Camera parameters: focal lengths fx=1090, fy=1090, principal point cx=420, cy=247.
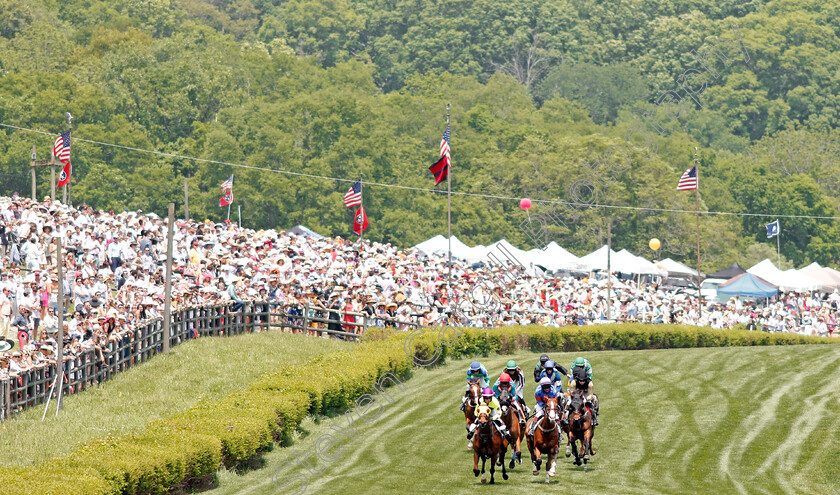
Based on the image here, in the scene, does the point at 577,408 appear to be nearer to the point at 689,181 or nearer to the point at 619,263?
the point at 689,181

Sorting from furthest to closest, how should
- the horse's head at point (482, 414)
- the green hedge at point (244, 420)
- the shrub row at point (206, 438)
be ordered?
the horse's head at point (482, 414), the green hedge at point (244, 420), the shrub row at point (206, 438)

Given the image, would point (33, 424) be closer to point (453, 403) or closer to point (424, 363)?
point (453, 403)

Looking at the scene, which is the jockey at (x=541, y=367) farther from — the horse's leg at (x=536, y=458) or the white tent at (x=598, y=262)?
the white tent at (x=598, y=262)

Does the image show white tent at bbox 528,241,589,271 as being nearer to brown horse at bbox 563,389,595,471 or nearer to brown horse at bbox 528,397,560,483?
brown horse at bbox 563,389,595,471

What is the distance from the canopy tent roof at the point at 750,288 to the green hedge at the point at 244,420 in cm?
1880

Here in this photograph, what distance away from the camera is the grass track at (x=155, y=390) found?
20016mm

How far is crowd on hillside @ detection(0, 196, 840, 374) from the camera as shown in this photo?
84.0ft

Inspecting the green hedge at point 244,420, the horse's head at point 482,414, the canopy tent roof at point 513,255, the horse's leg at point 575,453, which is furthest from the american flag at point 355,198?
the horse's head at point 482,414

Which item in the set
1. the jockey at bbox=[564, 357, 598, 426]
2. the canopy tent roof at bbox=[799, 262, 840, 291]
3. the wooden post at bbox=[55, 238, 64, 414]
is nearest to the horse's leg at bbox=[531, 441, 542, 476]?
the jockey at bbox=[564, 357, 598, 426]

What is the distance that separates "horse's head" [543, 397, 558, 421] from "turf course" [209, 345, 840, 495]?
1073 millimetres

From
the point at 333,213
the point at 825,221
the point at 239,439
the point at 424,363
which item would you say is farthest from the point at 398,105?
the point at 239,439

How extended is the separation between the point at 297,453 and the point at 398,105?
64.0m

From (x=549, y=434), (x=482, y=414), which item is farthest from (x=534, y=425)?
(x=482, y=414)

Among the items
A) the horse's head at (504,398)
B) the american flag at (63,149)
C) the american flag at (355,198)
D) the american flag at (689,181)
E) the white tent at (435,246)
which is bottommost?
the horse's head at (504,398)
